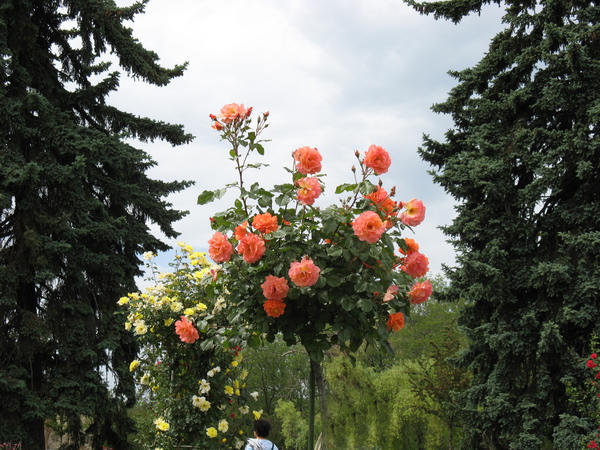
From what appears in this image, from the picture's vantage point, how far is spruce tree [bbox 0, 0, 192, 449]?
1002 cm

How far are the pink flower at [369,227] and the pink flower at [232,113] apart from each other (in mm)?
1113

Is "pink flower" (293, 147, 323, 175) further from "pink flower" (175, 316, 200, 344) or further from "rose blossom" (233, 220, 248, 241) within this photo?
"pink flower" (175, 316, 200, 344)

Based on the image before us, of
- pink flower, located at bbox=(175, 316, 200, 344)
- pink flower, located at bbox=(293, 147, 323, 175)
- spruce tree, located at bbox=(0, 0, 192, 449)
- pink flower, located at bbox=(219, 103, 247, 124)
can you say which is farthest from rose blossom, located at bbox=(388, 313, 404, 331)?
spruce tree, located at bbox=(0, 0, 192, 449)

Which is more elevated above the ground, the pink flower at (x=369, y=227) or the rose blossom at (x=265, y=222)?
the rose blossom at (x=265, y=222)

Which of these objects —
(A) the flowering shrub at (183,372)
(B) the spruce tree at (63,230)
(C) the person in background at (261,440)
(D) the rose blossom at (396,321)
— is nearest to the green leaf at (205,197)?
(D) the rose blossom at (396,321)

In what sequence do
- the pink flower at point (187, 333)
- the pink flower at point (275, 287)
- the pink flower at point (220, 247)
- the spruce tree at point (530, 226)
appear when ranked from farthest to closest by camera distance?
1. the spruce tree at point (530, 226)
2. the pink flower at point (187, 333)
3. the pink flower at point (220, 247)
4. the pink flower at point (275, 287)

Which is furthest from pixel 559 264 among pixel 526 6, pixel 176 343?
pixel 176 343

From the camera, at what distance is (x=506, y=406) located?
11867 millimetres

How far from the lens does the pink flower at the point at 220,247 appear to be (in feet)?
11.3

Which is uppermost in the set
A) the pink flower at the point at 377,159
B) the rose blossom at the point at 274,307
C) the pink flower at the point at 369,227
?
the pink flower at the point at 377,159

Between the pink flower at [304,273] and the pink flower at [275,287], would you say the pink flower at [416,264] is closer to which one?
the pink flower at [304,273]

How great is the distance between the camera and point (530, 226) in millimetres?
12734

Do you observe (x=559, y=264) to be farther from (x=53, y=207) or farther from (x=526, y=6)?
(x=53, y=207)

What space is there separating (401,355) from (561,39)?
18.4m
